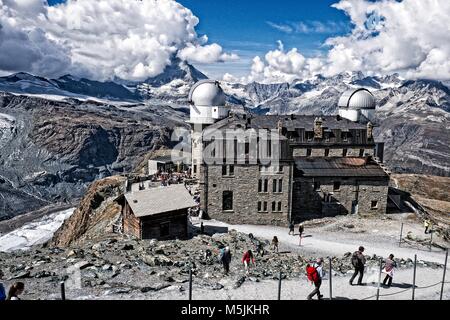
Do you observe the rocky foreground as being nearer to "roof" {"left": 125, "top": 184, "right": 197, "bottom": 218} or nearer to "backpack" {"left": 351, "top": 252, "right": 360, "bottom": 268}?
"roof" {"left": 125, "top": 184, "right": 197, "bottom": 218}

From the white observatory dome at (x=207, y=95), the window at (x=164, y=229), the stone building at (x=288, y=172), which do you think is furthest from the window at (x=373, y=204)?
the white observatory dome at (x=207, y=95)

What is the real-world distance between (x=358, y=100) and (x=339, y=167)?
74.2 feet

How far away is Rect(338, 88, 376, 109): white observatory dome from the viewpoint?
224 ft

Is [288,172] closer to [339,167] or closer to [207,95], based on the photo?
[339,167]

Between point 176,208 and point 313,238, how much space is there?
1517 centimetres

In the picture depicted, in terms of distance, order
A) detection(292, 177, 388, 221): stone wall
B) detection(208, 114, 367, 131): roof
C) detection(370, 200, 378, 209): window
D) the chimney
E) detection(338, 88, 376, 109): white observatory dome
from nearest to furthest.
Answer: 1. detection(292, 177, 388, 221): stone wall
2. detection(370, 200, 378, 209): window
3. the chimney
4. detection(208, 114, 367, 131): roof
5. detection(338, 88, 376, 109): white observatory dome

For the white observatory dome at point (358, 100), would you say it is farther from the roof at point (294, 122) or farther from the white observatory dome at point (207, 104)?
the white observatory dome at point (207, 104)

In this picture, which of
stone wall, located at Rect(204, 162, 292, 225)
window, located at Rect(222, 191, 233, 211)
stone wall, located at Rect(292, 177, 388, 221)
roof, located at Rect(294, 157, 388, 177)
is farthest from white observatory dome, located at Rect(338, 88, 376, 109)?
window, located at Rect(222, 191, 233, 211)

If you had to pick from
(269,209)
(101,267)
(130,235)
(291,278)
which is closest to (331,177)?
(269,209)

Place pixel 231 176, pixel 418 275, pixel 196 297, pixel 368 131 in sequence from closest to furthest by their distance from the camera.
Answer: pixel 196 297 < pixel 418 275 < pixel 231 176 < pixel 368 131

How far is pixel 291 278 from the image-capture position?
21.6 meters

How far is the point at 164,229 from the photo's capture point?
34125 millimetres

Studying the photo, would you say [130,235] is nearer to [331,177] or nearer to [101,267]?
[101,267]

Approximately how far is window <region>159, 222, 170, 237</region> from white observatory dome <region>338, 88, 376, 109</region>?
4595cm
